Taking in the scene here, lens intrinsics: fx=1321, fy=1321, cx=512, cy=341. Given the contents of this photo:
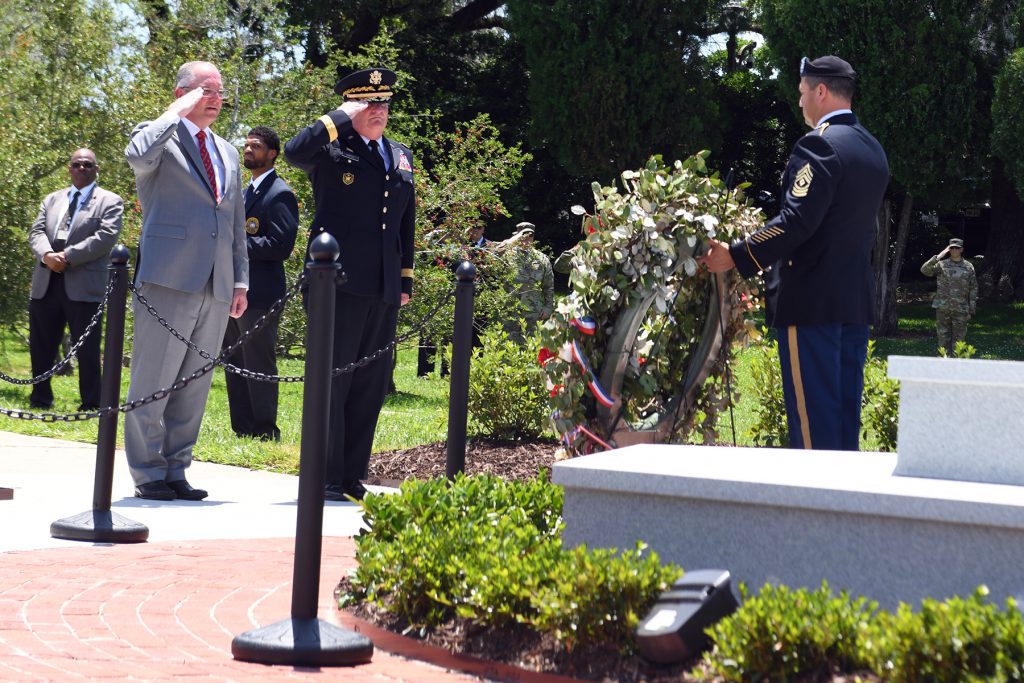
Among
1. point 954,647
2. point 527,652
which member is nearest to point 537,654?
point 527,652

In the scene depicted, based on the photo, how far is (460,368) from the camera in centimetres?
552

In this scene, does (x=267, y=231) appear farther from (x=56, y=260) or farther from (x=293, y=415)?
(x=293, y=415)

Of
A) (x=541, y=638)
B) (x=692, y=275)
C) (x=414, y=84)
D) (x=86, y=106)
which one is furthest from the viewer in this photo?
(x=414, y=84)

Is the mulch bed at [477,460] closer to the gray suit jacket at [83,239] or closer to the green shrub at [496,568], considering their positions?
the green shrub at [496,568]

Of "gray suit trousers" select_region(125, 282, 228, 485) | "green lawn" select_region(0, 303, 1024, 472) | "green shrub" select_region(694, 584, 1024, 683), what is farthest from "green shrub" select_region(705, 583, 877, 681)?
"gray suit trousers" select_region(125, 282, 228, 485)

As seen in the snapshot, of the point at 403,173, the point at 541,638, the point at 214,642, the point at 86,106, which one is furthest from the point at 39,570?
the point at 86,106

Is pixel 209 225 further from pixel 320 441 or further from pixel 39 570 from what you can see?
pixel 320 441

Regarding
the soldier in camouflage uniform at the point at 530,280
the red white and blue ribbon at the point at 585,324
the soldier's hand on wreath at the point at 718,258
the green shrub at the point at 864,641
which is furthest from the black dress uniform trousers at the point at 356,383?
the soldier in camouflage uniform at the point at 530,280

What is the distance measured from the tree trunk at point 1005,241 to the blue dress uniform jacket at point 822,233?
2539cm

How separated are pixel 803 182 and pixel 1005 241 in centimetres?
2795

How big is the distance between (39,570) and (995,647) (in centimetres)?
353

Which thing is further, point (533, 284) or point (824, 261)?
point (533, 284)

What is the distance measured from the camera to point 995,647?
304cm

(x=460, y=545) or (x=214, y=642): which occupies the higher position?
(x=460, y=545)
